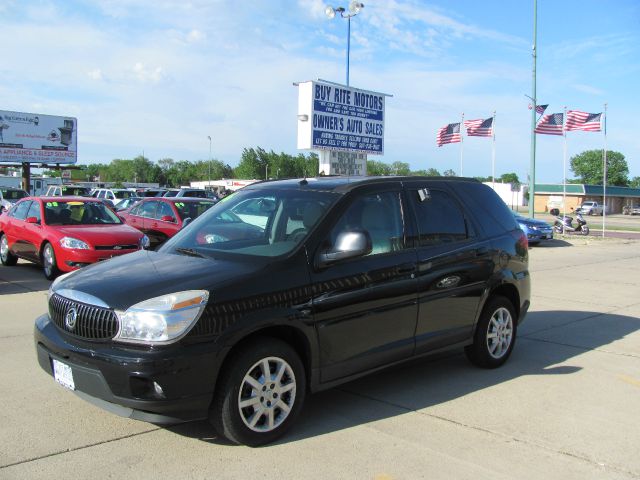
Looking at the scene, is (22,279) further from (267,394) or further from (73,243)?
(267,394)

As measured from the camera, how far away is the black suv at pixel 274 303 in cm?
354

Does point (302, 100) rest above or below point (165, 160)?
below

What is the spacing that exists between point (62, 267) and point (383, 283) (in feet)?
25.1

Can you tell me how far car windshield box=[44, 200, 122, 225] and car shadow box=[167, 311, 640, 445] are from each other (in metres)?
7.99

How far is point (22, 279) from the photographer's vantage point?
1097cm

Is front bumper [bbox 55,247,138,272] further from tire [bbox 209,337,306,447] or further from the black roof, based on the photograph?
tire [bbox 209,337,306,447]

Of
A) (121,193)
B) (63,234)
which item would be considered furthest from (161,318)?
(121,193)

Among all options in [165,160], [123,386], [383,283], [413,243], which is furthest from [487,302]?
[165,160]

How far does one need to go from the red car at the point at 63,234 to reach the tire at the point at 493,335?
20.2 ft

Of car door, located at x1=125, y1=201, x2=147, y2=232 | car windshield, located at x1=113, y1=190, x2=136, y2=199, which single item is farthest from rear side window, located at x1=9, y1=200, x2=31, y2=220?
car windshield, located at x1=113, y1=190, x2=136, y2=199

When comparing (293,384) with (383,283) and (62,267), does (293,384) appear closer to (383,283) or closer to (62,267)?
(383,283)

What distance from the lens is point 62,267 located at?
1028cm

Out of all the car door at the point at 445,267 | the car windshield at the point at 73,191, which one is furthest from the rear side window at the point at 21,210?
the car windshield at the point at 73,191

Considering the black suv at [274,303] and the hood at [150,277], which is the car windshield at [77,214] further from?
the hood at [150,277]
